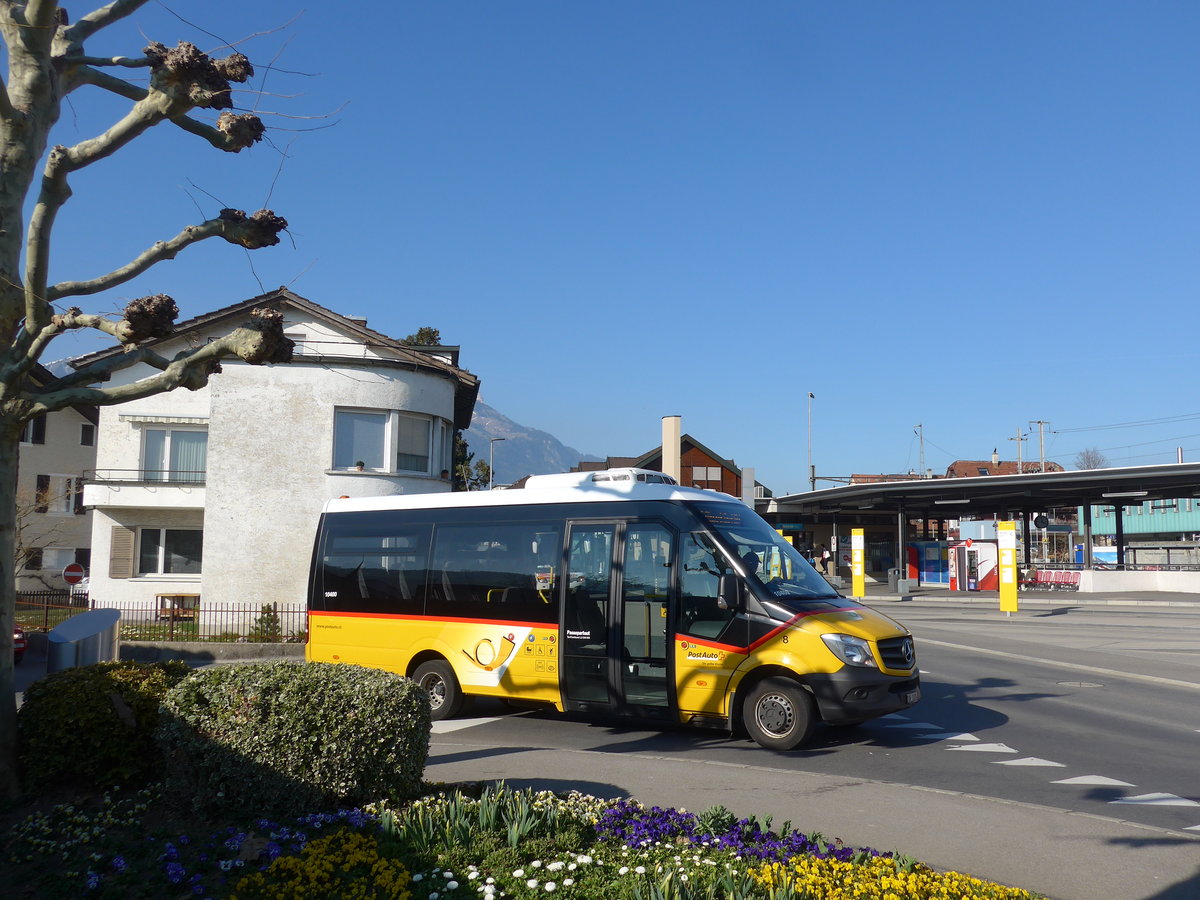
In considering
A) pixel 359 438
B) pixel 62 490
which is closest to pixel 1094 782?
pixel 359 438

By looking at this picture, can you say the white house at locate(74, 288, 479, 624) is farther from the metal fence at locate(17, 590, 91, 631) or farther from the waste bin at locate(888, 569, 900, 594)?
the waste bin at locate(888, 569, 900, 594)

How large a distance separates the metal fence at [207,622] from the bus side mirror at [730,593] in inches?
445

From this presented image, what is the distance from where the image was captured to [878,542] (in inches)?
2584

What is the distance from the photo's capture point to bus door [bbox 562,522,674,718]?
1085 cm

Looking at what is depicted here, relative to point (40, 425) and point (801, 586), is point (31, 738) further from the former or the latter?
point (40, 425)

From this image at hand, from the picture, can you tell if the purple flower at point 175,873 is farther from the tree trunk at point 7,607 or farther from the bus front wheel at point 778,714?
the bus front wheel at point 778,714

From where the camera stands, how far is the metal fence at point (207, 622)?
2244 centimetres

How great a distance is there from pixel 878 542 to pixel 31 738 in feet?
206

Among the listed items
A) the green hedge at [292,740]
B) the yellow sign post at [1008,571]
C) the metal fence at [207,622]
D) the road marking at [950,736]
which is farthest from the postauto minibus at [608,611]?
the yellow sign post at [1008,571]

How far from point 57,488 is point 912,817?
4670cm

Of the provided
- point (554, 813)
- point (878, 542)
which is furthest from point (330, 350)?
point (878, 542)

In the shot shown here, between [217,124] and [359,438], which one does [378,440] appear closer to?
[359,438]

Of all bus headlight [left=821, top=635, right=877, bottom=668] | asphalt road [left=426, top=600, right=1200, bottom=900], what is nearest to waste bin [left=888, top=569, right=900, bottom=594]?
asphalt road [left=426, top=600, right=1200, bottom=900]

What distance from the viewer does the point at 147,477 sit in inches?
1133
